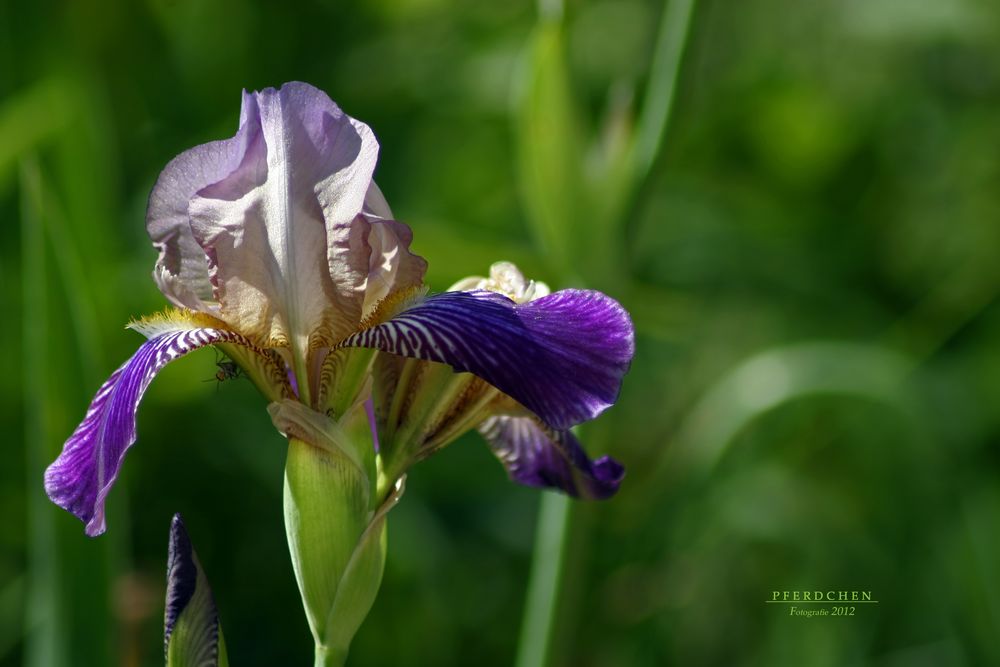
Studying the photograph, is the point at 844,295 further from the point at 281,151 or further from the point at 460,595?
the point at 281,151

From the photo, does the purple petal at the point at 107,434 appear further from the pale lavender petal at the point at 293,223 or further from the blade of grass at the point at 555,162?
the blade of grass at the point at 555,162

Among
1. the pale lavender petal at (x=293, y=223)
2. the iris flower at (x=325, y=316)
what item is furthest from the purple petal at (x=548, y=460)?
the pale lavender petal at (x=293, y=223)

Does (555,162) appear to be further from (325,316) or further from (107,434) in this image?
(107,434)

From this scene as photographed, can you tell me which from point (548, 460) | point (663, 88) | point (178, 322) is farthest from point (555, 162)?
point (178, 322)

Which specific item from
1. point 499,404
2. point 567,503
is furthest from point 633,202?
point 499,404

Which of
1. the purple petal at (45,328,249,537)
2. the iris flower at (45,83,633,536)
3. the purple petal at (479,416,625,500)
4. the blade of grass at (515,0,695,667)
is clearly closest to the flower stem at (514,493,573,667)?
the blade of grass at (515,0,695,667)

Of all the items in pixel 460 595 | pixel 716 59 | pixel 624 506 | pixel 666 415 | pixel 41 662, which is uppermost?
pixel 716 59

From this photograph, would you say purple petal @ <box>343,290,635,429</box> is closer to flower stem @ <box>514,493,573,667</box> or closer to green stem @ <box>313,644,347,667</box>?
green stem @ <box>313,644,347,667</box>
